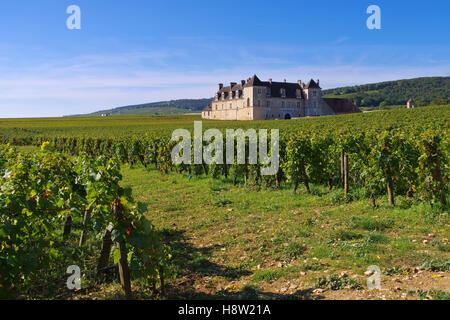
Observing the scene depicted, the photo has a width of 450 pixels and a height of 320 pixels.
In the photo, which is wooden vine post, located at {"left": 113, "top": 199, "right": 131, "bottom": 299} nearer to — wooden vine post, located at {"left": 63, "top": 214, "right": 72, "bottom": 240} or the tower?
wooden vine post, located at {"left": 63, "top": 214, "right": 72, "bottom": 240}

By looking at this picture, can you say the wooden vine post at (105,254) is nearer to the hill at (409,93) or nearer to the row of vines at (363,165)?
the row of vines at (363,165)

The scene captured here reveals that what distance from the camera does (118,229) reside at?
4.82 m

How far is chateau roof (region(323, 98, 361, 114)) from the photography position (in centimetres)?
9750

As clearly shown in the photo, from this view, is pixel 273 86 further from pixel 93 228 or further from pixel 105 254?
pixel 93 228

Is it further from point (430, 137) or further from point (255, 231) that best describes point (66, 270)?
point (430, 137)

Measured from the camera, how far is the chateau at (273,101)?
289 ft

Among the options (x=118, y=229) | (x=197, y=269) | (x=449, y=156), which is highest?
(x=449, y=156)

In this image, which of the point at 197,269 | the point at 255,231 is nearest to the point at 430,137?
the point at 255,231

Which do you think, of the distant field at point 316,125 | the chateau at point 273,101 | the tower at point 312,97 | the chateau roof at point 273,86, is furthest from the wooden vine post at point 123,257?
the tower at point 312,97

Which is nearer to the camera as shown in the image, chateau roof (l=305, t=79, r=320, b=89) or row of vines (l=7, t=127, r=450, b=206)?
row of vines (l=7, t=127, r=450, b=206)

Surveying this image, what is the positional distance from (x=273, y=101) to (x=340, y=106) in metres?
23.0

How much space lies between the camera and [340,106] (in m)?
99.9

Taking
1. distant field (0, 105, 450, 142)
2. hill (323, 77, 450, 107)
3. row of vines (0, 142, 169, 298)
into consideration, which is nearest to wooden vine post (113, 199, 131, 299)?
row of vines (0, 142, 169, 298)
